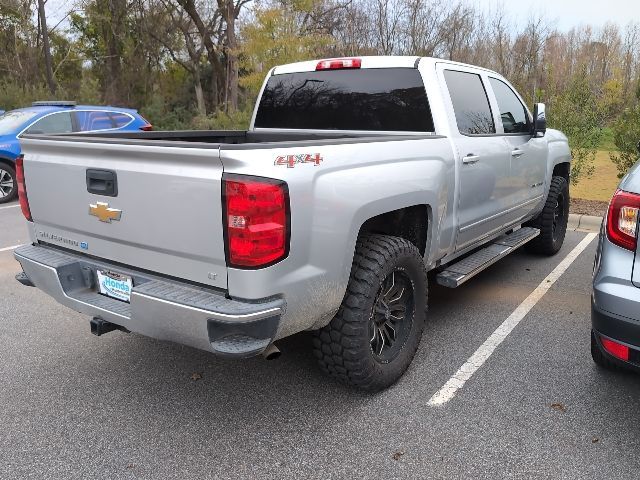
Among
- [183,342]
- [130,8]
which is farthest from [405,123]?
[130,8]

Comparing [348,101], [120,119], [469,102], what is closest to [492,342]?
[469,102]

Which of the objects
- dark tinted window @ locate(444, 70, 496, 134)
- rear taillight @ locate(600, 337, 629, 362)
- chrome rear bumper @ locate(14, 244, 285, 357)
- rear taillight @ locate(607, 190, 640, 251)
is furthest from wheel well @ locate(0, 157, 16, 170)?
rear taillight @ locate(600, 337, 629, 362)

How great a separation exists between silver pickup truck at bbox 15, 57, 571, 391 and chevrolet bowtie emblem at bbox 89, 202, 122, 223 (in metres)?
0.01

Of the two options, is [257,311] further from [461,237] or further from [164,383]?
[461,237]

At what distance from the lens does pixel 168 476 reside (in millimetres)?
2465

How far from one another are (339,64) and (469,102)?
1025 mm

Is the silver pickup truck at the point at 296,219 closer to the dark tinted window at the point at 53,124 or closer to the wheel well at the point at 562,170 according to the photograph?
the wheel well at the point at 562,170

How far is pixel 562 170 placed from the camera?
609cm

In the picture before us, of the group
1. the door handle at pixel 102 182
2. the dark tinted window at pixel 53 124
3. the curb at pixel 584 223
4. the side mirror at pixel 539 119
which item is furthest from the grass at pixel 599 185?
the dark tinted window at pixel 53 124

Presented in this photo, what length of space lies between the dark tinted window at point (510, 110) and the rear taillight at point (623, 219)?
210cm

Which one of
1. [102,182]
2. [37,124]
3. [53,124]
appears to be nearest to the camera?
[102,182]

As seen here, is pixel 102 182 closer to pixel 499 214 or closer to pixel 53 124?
pixel 499 214

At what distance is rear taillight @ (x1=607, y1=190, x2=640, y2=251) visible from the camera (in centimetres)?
253

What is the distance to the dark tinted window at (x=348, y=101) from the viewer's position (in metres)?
3.84
